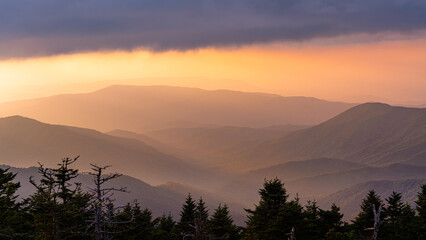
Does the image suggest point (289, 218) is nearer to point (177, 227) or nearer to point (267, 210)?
point (267, 210)

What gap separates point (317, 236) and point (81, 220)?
85.1 ft

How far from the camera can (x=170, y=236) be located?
56.3 meters

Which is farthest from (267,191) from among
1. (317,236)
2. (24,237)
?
(24,237)

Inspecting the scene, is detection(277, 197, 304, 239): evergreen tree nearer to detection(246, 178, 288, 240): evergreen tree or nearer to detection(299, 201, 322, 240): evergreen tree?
detection(299, 201, 322, 240): evergreen tree

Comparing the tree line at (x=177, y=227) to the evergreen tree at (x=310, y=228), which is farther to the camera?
the evergreen tree at (x=310, y=228)

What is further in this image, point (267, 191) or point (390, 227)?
point (267, 191)

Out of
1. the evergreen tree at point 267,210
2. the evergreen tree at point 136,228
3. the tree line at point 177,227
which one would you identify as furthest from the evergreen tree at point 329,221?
the evergreen tree at point 136,228

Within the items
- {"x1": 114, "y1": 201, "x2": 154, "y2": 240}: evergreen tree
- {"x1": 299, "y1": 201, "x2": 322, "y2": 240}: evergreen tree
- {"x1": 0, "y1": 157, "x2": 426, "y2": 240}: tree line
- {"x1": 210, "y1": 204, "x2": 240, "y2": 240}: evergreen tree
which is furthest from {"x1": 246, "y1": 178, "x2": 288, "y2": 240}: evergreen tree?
{"x1": 114, "y1": 201, "x2": 154, "y2": 240}: evergreen tree

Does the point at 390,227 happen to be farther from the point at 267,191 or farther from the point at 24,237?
the point at 24,237

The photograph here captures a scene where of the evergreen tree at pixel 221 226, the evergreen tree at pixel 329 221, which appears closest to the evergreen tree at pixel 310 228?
the evergreen tree at pixel 329 221

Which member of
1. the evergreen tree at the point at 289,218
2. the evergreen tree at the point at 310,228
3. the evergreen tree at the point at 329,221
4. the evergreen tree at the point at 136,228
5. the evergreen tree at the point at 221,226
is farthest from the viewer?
the evergreen tree at the point at 221,226

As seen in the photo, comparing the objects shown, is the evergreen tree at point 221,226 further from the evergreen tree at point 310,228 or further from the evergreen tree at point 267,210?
the evergreen tree at point 310,228

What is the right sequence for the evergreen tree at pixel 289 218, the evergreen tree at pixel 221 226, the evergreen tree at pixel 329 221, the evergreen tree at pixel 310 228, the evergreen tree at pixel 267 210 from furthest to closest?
1. the evergreen tree at pixel 221 226
2. the evergreen tree at pixel 329 221
3. the evergreen tree at pixel 267 210
4. the evergreen tree at pixel 310 228
5. the evergreen tree at pixel 289 218

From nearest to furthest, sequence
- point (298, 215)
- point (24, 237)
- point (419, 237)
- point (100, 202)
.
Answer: point (100, 202), point (24, 237), point (419, 237), point (298, 215)
